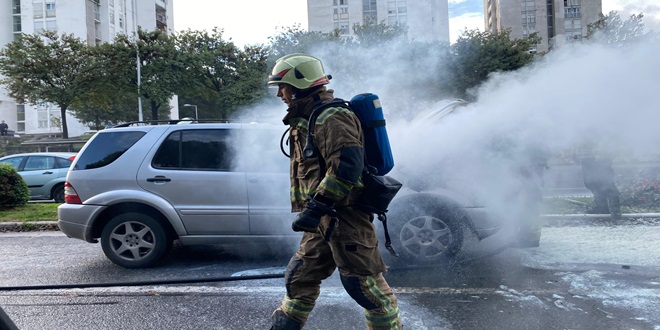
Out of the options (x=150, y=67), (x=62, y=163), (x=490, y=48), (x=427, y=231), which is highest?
(x=150, y=67)

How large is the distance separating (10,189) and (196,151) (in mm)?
6157

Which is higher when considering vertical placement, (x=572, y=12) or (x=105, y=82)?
(x=572, y=12)

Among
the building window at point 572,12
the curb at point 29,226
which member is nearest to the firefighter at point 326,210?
the curb at point 29,226

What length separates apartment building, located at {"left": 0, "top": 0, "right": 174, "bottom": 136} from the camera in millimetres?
55188

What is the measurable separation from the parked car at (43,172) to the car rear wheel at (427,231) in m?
10.3

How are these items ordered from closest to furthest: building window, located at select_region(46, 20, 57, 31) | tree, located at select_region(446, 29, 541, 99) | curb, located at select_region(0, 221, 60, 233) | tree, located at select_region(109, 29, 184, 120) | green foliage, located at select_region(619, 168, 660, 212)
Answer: curb, located at select_region(0, 221, 60, 233) < green foliage, located at select_region(619, 168, 660, 212) < tree, located at select_region(446, 29, 541, 99) < tree, located at select_region(109, 29, 184, 120) < building window, located at select_region(46, 20, 57, 31)

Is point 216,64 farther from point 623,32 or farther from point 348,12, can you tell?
point 348,12

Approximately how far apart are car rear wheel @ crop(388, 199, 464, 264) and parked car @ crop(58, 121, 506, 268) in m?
0.03

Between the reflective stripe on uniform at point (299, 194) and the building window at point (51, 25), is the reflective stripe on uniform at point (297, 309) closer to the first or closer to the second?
the reflective stripe on uniform at point (299, 194)

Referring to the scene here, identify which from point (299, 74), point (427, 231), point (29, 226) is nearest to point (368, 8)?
point (29, 226)

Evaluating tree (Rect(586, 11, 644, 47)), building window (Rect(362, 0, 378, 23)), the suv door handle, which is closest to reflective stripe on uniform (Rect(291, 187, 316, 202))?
the suv door handle

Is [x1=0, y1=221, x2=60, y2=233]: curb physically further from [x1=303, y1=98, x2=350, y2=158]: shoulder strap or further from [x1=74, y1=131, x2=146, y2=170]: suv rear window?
[x1=303, y1=98, x2=350, y2=158]: shoulder strap

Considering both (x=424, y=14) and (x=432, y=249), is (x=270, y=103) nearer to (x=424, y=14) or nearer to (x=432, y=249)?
(x=432, y=249)

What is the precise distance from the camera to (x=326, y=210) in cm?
259
